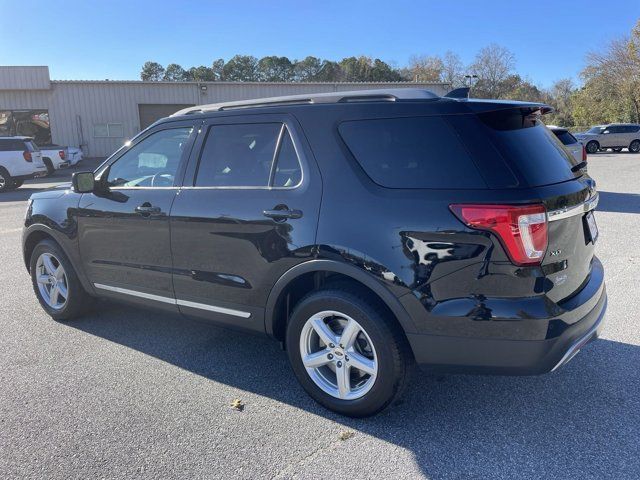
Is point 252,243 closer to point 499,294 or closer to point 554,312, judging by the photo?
point 499,294

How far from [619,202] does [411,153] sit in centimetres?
1026

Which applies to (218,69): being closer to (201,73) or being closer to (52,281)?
(201,73)

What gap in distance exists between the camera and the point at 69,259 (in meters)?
4.64

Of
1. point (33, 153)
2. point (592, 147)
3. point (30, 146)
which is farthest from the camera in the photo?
point (592, 147)

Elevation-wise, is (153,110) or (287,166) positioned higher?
(153,110)

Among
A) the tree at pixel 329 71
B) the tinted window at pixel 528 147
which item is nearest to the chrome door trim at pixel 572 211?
the tinted window at pixel 528 147

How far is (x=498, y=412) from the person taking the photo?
317cm

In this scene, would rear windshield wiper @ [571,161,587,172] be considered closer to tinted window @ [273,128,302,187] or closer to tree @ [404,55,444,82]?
tinted window @ [273,128,302,187]

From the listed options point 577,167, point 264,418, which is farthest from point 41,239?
point 577,167

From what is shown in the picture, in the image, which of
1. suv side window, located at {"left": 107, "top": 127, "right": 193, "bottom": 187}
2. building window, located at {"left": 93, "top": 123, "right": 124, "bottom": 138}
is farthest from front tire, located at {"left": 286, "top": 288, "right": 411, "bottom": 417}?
building window, located at {"left": 93, "top": 123, "right": 124, "bottom": 138}

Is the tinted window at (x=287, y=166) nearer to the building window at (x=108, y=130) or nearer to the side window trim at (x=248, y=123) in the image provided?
the side window trim at (x=248, y=123)

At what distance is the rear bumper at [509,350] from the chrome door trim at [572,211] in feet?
1.47

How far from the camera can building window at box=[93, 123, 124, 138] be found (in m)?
31.7

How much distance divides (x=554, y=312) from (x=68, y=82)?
3374 cm
